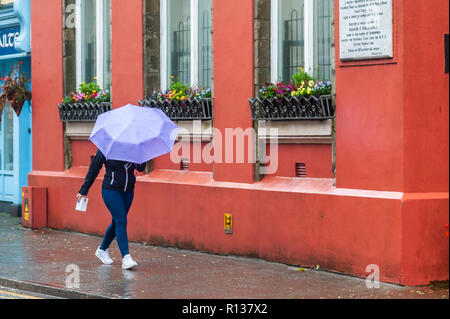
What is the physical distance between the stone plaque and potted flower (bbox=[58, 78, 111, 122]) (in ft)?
17.7

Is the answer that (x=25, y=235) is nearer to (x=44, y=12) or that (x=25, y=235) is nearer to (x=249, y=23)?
(x=44, y=12)

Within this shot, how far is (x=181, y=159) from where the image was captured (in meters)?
14.0

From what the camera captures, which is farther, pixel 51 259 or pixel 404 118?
pixel 51 259

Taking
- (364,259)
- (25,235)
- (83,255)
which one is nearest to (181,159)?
(83,255)

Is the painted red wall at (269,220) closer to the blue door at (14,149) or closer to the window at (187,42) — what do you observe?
the window at (187,42)

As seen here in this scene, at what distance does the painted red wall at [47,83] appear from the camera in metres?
16.3

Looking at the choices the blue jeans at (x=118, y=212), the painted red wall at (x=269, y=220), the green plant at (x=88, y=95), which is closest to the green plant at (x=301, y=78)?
the painted red wall at (x=269, y=220)

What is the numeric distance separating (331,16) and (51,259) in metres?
5.09

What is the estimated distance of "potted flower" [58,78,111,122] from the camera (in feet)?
50.2

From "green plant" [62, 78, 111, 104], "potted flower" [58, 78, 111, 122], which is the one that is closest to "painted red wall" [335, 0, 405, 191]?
"potted flower" [58, 78, 111, 122]

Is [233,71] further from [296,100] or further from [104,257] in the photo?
[104,257]

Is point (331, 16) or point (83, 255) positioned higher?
point (331, 16)

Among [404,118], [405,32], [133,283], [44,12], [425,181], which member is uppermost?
[44,12]

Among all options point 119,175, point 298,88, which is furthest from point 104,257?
point 298,88
